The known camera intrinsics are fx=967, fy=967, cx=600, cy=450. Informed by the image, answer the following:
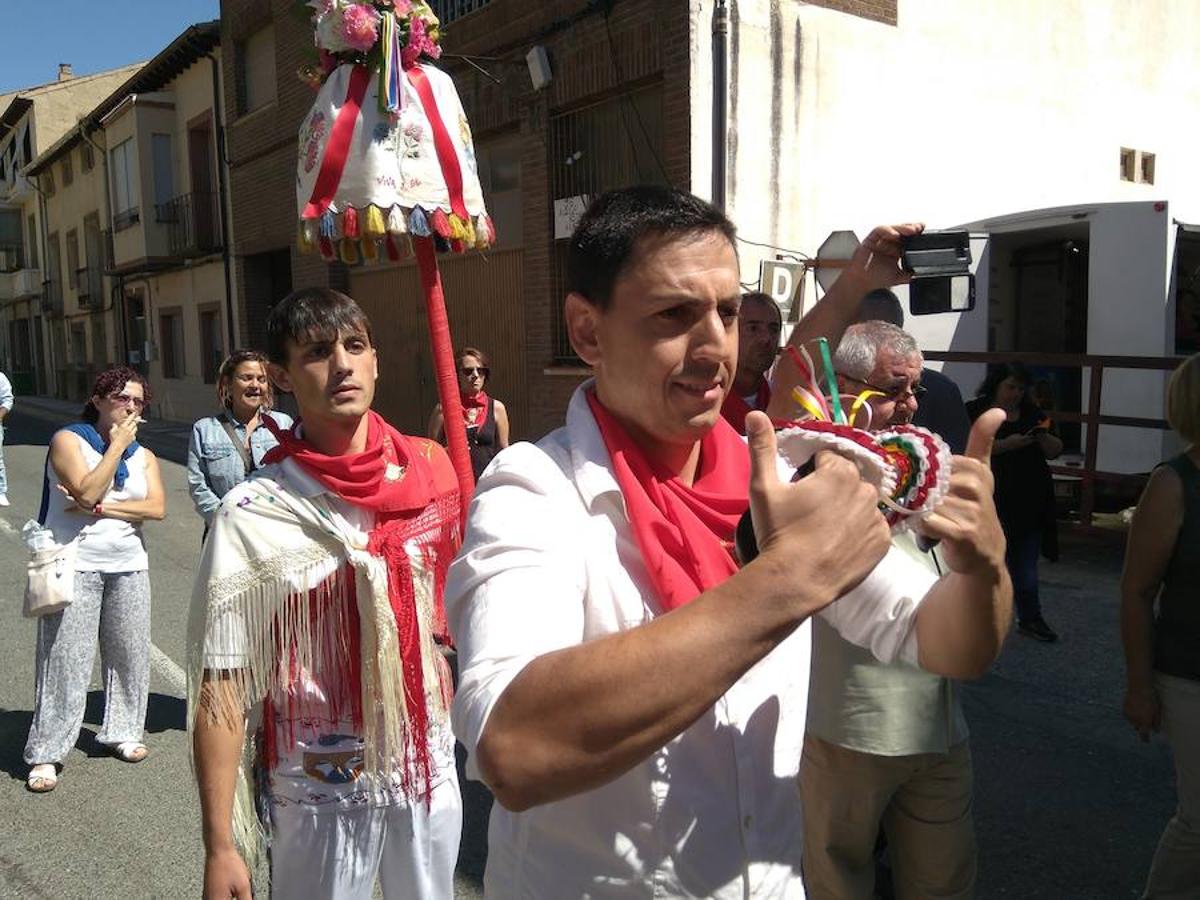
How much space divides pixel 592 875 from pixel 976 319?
861cm

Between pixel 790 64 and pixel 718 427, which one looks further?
pixel 790 64

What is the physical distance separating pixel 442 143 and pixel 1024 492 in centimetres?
449

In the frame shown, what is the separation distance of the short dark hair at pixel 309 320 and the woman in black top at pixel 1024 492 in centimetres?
436

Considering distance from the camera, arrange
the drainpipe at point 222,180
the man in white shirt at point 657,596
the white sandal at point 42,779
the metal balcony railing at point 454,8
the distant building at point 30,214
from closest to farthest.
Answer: the man in white shirt at point 657,596, the white sandal at point 42,779, the metal balcony railing at point 454,8, the drainpipe at point 222,180, the distant building at point 30,214

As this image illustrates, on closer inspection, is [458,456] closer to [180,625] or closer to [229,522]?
[229,522]

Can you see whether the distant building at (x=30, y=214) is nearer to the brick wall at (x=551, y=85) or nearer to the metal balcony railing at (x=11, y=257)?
the metal balcony railing at (x=11, y=257)

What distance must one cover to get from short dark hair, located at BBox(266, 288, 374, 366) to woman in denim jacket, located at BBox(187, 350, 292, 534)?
255 centimetres

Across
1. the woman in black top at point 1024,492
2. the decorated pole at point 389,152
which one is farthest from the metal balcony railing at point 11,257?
the decorated pole at point 389,152

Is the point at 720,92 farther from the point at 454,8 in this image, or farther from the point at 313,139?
the point at 313,139

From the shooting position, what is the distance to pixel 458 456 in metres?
2.49

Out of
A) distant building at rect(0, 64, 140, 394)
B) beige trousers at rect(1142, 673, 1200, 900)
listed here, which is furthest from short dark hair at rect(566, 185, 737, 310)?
distant building at rect(0, 64, 140, 394)

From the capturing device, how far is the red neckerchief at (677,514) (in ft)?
4.28

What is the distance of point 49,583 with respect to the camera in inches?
168

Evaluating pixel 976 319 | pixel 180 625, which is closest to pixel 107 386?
pixel 180 625
